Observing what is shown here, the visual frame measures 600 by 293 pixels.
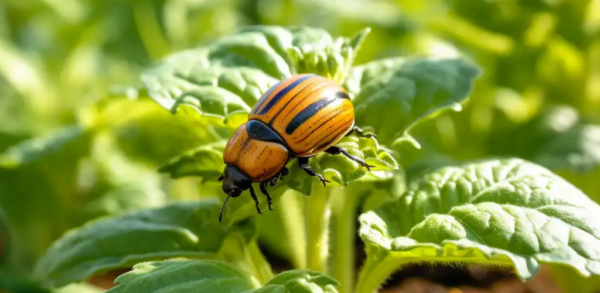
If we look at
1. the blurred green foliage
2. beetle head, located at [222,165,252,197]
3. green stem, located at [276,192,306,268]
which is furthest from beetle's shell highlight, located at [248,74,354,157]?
the blurred green foliage

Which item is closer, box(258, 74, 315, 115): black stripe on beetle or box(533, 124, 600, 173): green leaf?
box(258, 74, 315, 115): black stripe on beetle

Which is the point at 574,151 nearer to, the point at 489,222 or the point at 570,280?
the point at 570,280

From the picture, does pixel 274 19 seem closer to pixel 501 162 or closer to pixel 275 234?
pixel 275 234

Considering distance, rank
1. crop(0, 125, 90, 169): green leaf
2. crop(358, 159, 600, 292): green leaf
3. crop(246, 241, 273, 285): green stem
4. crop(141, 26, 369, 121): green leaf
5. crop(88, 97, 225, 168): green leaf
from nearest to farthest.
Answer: crop(358, 159, 600, 292): green leaf → crop(141, 26, 369, 121): green leaf → crop(246, 241, 273, 285): green stem → crop(88, 97, 225, 168): green leaf → crop(0, 125, 90, 169): green leaf

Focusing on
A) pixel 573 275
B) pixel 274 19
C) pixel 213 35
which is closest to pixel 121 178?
pixel 213 35

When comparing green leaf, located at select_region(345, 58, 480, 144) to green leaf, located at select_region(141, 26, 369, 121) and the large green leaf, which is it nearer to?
green leaf, located at select_region(141, 26, 369, 121)

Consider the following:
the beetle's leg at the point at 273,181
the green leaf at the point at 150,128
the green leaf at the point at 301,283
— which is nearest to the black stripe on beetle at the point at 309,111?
the beetle's leg at the point at 273,181

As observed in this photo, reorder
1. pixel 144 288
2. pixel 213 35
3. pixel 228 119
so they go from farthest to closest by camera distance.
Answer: pixel 213 35 < pixel 228 119 < pixel 144 288
